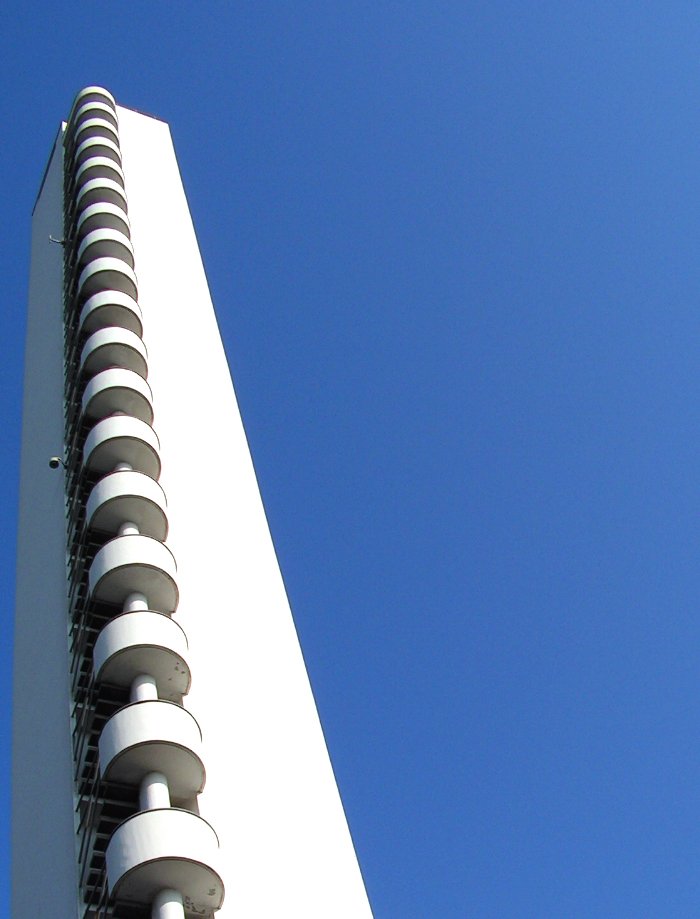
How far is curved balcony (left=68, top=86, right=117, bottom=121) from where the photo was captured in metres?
31.1

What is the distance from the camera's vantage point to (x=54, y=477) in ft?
61.4

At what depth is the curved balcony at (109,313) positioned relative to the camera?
808 inches

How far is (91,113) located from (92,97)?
4.75 ft

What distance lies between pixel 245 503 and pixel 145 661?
527 centimetres

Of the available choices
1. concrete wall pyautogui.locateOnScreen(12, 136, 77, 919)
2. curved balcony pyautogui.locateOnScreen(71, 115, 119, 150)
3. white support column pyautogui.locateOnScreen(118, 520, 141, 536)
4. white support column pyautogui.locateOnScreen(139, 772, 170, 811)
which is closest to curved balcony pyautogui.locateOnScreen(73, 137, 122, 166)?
curved balcony pyautogui.locateOnScreen(71, 115, 119, 150)

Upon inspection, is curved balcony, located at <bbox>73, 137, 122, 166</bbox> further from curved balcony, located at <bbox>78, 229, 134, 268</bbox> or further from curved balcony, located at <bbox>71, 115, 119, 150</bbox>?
curved balcony, located at <bbox>78, 229, 134, 268</bbox>

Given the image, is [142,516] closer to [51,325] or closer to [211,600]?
[211,600]

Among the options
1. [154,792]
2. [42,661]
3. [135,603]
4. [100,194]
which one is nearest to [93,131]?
[100,194]

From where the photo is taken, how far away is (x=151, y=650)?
13.1m

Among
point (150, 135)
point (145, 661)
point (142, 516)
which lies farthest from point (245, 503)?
point (150, 135)

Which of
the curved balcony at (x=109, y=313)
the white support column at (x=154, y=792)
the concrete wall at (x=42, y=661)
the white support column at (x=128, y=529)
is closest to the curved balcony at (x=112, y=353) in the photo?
the curved balcony at (x=109, y=313)

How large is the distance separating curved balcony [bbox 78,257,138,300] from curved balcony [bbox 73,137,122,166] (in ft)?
21.4

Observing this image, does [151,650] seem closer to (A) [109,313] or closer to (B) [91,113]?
(A) [109,313]

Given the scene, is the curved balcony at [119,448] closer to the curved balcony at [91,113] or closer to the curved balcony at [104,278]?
the curved balcony at [104,278]
